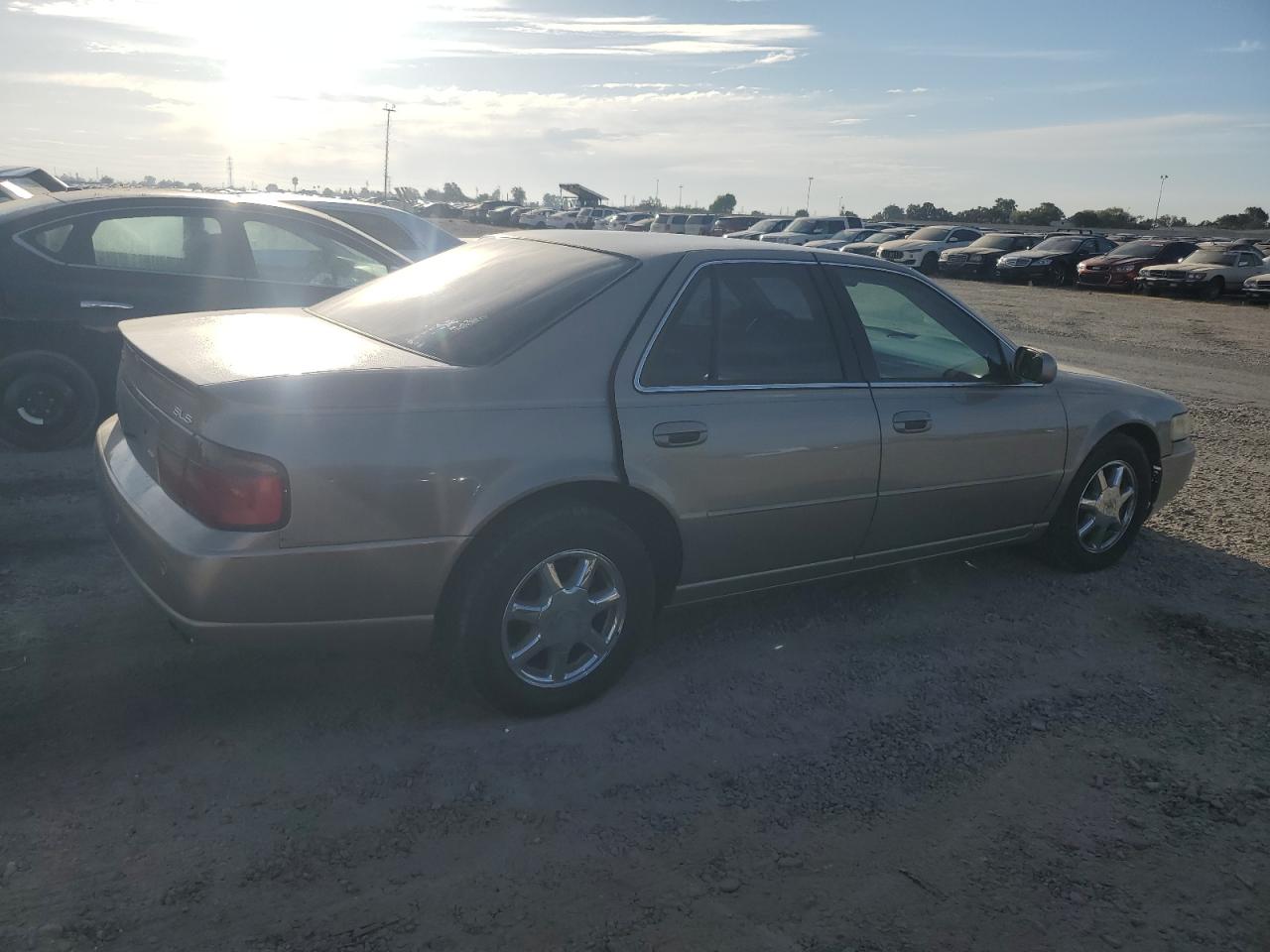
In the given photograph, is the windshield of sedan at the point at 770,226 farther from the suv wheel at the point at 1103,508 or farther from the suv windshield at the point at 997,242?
the suv wheel at the point at 1103,508

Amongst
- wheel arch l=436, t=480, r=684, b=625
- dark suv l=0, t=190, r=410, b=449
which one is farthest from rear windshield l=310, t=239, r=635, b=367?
dark suv l=0, t=190, r=410, b=449

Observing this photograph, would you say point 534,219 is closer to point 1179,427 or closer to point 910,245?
point 910,245

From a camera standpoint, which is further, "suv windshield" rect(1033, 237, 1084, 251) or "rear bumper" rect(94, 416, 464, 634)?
"suv windshield" rect(1033, 237, 1084, 251)

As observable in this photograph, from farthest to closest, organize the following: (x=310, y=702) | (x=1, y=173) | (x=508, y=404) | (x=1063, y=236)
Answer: (x=1063, y=236) → (x=1, y=173) → (x=310, y=702) → (x=508, y=404)

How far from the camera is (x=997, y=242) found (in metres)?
31.9

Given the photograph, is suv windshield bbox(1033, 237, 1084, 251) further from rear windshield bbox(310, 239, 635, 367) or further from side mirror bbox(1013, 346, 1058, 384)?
rear windshield bbox(310, 239, 635, 367)

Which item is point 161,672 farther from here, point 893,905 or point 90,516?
point 893,905

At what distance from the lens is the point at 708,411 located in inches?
145

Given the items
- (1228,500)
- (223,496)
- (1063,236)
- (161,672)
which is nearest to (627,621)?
(223,496)

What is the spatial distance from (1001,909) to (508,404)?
2.01m

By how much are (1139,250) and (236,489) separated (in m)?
29.6

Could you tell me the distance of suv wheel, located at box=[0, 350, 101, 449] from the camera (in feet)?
20.3

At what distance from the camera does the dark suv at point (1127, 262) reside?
89.2 ft

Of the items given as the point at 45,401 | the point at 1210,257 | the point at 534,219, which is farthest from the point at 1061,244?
the point at 534,219
